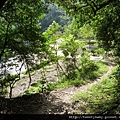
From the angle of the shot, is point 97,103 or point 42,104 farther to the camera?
point 42,104

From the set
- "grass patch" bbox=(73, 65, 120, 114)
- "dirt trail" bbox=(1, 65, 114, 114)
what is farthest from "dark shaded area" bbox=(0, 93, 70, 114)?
"grass patch" bbox=(73, 65, 120, 114)

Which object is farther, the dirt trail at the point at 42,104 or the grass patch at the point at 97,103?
the dirt trail at the point at 42,104

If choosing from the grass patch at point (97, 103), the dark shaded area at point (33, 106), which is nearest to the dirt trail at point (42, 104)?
the dark shaded area at point (33, 106)

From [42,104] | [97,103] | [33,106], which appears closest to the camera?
[97,103]

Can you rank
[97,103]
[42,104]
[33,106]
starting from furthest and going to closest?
→ [42,104], [33,106], [97,103]

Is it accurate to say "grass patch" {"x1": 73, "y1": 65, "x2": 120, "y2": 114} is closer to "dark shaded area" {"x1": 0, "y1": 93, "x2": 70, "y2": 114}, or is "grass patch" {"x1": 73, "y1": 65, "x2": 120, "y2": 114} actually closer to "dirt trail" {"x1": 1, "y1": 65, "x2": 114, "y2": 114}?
"dirt trail" {"x1": 1, "y1": 65, "x2": 114, "y2": 114}

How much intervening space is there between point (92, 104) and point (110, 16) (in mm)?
4895

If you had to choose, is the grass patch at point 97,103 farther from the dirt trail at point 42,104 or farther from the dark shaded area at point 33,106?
the dark shaded area at point 33,106

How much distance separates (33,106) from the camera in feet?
29.6

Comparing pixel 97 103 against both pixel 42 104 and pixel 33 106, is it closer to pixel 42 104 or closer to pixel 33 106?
pixel 42 104

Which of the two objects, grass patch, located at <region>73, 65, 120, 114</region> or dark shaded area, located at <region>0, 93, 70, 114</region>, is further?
dark shaded area, located at <region>0, 93, 70, 114</region>

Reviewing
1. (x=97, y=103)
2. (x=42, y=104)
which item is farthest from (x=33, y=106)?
(x=97, y=103)

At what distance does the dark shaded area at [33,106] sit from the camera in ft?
27.1

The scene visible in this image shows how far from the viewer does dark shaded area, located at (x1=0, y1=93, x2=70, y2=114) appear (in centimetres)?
826
